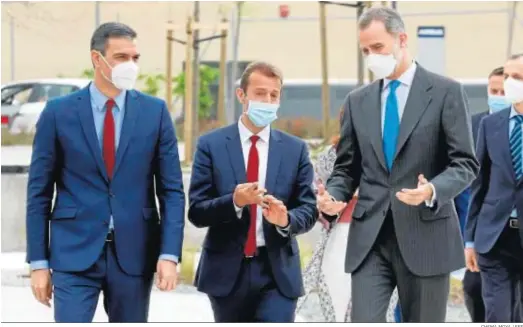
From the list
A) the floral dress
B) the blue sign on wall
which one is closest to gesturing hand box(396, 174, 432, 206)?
the floral dress

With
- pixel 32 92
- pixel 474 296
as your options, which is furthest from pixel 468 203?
pixel 32 92

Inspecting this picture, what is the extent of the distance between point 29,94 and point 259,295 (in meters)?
13.0

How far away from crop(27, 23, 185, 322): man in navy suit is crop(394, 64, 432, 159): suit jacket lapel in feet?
3.31

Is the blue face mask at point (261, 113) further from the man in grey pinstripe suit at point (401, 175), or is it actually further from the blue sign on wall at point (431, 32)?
the blue sign on wall at point (431, 32)

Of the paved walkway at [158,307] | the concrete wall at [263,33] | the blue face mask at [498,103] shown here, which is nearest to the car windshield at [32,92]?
the concrete wall at [263,33]

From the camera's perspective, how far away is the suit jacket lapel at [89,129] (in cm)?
545

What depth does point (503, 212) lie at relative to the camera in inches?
260

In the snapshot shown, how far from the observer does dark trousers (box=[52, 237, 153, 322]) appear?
5.38m

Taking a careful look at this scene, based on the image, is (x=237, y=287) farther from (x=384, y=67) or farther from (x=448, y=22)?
(x=448, y=22)

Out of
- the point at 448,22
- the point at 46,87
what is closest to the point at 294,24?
the point at 448,22

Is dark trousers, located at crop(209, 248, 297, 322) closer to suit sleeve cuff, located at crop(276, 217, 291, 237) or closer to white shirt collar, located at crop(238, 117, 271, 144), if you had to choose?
suit sleeve cuff, located at crop(276, 217, 291, 237)

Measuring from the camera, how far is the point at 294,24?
16625 mm

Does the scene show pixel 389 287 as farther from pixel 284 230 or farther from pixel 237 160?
pixel 237 160

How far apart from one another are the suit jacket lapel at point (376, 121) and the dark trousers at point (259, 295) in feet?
2.22
